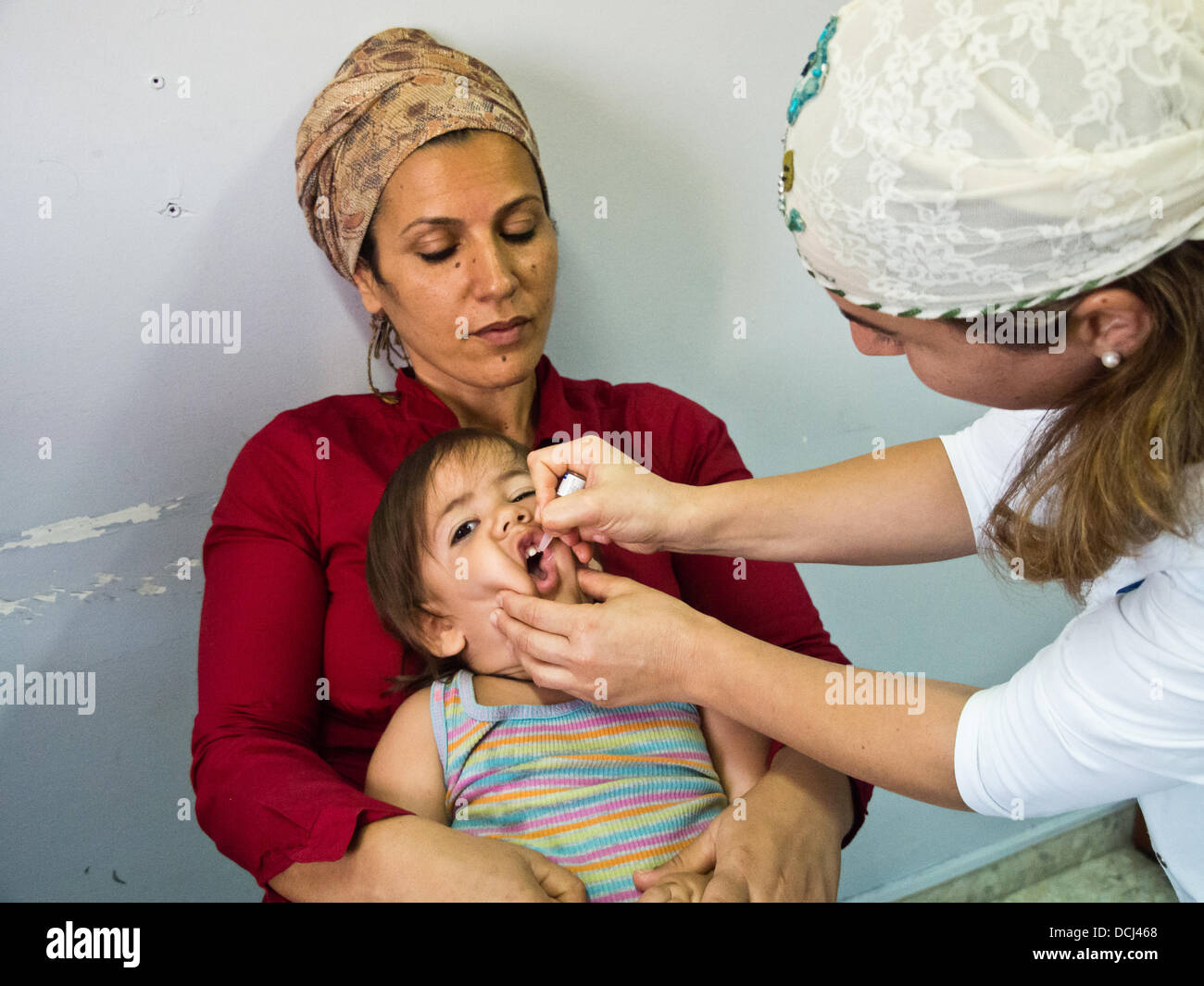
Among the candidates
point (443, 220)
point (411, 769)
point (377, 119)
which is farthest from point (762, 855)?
point (377, 119)

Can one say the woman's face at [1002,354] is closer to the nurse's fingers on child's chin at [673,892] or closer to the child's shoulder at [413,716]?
the nurse's fingers on child's chin at [673,892]

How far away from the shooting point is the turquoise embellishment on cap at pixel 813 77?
3.69 ft

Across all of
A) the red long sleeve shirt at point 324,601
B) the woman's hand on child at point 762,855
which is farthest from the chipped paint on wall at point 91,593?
the woman's hand on child at point 762,855

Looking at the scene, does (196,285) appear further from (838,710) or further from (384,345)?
(838,710)

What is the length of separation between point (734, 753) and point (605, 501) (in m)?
0.50

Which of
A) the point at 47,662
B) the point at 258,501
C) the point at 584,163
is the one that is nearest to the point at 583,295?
the point at 584,163

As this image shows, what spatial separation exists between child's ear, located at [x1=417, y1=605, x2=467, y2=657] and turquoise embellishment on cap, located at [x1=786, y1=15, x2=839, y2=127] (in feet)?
2.97

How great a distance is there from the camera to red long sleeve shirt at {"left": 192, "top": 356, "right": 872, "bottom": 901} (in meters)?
1.47

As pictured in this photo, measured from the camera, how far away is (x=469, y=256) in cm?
174

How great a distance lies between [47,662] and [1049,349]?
1723mm

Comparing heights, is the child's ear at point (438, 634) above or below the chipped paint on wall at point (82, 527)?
below

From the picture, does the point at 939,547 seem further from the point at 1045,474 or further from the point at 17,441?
the point at 17,441

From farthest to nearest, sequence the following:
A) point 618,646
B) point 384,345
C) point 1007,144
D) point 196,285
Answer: point 384,345, point 196,285, point 618,646, point 1007,144

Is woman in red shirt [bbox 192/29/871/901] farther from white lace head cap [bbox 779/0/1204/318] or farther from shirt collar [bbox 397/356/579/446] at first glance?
white lace head cap [bbox 779/0/1204/318]
